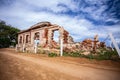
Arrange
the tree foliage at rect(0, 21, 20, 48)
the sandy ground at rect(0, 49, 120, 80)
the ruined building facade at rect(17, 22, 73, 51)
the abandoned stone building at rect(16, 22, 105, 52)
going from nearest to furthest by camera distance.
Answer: the sandy ground at rect(0, 49, 120, 80) → the abandoned stone building at rect(16, 22, 105, 52) → the ruined building facade at rect(17, 22, 73, 51) → the tree foliage at rect(0, 21, 20, 48)

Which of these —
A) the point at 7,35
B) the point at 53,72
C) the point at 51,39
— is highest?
the point at 7,35

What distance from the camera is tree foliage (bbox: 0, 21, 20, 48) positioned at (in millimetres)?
31812

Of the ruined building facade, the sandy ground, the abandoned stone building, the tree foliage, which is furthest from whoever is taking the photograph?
the tree foliage

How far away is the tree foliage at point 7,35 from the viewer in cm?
3181

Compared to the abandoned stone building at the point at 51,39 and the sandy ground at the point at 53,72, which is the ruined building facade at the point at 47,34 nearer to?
the abandoned stone building at the point at 51,39

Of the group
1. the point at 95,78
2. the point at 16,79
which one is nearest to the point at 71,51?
the point at 95,78

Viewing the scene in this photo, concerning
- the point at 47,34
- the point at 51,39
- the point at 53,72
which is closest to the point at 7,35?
the point at 47,34

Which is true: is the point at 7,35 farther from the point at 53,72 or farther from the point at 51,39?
the point at 53,72

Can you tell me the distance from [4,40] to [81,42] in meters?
28.0

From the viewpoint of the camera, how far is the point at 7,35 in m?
33.6

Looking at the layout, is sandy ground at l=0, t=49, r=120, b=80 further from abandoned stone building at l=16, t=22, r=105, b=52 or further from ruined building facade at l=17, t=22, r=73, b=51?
ruined building facade at l=17, t=22, r=73, b=51

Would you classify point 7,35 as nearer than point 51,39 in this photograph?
No

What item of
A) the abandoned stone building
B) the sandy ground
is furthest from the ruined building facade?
the sandy ground

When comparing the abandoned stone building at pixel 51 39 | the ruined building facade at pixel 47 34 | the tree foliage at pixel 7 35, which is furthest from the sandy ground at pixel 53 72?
the tree foliage at pixel 7 35
